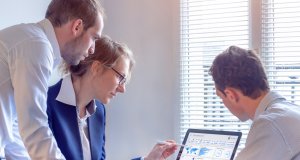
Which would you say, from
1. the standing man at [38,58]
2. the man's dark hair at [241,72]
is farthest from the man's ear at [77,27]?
the man's dark hair at [241,72]

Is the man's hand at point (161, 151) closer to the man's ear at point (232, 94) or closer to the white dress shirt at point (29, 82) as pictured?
the man's ear at point (232, 94)

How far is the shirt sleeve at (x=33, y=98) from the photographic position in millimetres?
1252

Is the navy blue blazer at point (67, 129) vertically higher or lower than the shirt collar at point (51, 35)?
lower

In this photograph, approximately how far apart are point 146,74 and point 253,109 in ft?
3.89

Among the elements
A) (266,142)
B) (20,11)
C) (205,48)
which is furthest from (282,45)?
(20,11)

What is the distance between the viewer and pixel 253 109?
1.52 metres

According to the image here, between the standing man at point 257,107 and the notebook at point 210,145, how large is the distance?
0.40 metres

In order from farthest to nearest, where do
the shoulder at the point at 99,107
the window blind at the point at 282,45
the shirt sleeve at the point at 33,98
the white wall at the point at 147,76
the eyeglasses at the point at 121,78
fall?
1. the white wall at the point at 147,76
2. the window blind at the point at 282,45
3. the shoulder at the point at 99,107
4. the eyeglasses at the point at 121,78
5. the shirt sleeve at the point at 33,98

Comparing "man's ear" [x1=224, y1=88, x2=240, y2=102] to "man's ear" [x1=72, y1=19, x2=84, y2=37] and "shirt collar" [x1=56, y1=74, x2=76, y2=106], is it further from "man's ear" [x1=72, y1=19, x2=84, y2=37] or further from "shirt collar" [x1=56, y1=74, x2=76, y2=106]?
"shirt collar" [x1=56, y1=74, x2=76, y2=106]

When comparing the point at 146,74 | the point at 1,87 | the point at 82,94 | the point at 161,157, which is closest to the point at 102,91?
the point at 82,94

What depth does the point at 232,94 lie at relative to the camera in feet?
5.10

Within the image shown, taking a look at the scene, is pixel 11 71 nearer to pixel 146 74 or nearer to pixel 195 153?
pixel 195 153

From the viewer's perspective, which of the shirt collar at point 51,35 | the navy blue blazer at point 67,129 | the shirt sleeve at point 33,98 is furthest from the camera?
the navy blue blazer at point 67,129

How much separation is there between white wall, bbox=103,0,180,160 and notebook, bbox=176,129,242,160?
0.53m
